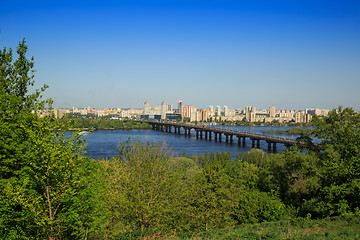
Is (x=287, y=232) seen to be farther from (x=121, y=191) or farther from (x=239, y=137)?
(x=239, y=137)

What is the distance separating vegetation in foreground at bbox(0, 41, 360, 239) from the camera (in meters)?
5.38

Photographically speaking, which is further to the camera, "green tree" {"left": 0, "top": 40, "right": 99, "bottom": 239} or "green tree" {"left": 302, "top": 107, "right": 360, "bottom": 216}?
"green tree" {"left": 302, "top": 107, "right": 360, "bottom": 216}

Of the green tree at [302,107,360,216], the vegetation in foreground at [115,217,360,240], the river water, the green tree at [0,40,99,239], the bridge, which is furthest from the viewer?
the bridge

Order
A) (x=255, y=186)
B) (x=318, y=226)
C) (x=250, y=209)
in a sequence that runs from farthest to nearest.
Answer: (x=255, y=186), (x=250, y=209), (x=318, y=226)

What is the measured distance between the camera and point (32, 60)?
840cm

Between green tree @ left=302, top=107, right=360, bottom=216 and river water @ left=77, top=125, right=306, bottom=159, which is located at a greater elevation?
green tree @ left=302, top=107, right=360, bottom=216

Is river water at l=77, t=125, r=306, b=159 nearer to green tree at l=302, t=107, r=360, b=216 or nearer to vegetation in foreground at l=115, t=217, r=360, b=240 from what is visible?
green tree at l=302, t=107, r=360, b=216

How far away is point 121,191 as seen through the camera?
8.01 metres

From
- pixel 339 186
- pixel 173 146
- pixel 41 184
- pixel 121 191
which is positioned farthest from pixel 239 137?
pixel 41 184

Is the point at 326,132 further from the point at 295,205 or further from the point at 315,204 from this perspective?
the point at 315,204

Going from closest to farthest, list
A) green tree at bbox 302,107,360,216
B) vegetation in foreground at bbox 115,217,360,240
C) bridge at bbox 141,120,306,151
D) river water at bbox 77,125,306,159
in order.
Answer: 1. vegetation in foreground at bbox 115,217,360,240
2. green tree at bbox 302,107,360,216
3. river water at bbox 77,125,306,159
4. bridge at bbox 141,120,306,151

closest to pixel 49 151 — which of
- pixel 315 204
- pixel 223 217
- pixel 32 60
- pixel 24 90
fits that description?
pixel 24 90

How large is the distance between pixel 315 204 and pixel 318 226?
3.11m

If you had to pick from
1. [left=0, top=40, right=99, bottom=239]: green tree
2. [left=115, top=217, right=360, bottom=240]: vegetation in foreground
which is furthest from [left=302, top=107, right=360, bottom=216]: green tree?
[left=0, top=40, right=99, bottom=239]: green tree
